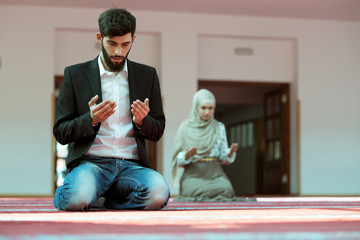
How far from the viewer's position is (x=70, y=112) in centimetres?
333

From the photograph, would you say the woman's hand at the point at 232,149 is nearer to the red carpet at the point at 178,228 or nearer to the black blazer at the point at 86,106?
the black blazer at the point at 86,106

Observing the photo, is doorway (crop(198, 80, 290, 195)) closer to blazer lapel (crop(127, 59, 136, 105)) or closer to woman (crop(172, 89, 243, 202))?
woman (crop(172, 89, 243, 202))

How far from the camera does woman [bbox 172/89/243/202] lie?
534 centimetres

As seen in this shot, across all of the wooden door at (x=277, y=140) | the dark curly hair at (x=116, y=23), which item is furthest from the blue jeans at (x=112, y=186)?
the wooden door at (x=277, y=140)

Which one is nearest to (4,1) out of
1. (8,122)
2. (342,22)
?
(8,122)

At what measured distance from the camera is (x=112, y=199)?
338 cm

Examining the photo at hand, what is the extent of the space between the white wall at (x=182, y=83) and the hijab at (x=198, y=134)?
3.86 meters

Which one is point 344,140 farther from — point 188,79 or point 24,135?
point 24,135

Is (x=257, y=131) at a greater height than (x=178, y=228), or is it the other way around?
(x=257, y=131)

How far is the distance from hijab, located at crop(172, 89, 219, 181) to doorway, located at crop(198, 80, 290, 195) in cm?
432

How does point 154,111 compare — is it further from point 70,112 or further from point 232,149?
point 232,149

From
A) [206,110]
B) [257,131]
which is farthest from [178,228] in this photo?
[257,131]

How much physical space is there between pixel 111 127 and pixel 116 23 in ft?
1.84

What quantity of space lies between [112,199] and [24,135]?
630 cm
